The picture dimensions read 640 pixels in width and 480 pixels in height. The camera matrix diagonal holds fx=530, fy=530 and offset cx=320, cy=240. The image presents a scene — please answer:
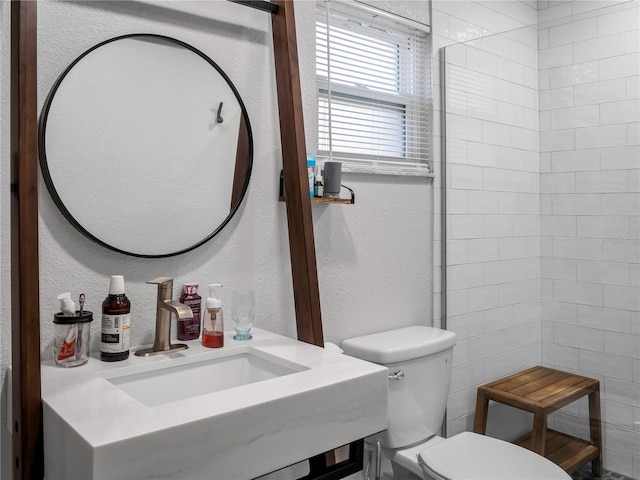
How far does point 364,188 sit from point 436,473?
3.24 feet

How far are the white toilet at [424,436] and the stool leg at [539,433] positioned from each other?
0.21m

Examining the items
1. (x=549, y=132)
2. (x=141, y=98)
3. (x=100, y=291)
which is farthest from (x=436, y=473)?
(x=141, y=98)

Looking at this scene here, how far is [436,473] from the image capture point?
1.60 metres

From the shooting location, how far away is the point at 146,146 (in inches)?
56.0

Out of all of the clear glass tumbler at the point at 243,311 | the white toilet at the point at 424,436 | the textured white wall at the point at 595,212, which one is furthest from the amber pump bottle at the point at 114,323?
the textured white wall at the point at 595,212

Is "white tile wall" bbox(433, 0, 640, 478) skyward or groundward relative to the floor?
skyward

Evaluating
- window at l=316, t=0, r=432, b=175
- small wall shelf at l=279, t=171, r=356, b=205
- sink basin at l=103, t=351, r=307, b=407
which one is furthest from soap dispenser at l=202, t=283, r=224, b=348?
window at l=316, t=0, r=432, b=175

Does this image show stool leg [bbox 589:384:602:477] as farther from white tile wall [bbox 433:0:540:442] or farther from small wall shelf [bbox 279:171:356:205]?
small wall shelf [bbox 279:171:356:205]

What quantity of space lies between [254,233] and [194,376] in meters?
0.50

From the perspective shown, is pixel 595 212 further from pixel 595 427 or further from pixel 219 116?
pixel 219 116

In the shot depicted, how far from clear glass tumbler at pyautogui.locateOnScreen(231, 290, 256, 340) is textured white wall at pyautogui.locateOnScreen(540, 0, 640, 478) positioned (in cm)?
115

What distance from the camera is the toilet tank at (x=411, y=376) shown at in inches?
69.7

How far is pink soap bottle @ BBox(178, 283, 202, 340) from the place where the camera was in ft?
4.75

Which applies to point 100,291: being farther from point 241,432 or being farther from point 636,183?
point 636,183
